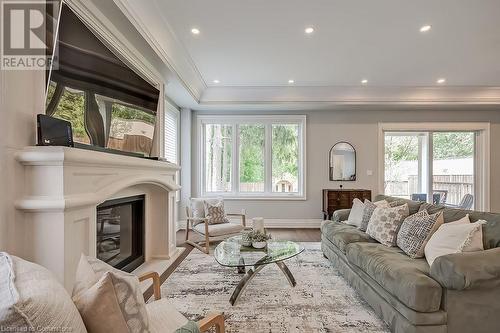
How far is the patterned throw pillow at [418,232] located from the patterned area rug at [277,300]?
64 cm

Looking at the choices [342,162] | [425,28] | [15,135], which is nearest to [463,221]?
[425,28]

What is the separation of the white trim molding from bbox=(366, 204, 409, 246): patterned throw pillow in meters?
3.28

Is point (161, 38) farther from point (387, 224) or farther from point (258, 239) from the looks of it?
point (387, 224)

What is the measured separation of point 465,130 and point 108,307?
728cm

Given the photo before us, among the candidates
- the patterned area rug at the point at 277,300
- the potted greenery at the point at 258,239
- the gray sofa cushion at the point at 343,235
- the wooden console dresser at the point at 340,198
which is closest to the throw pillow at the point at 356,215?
the gray sofa cushion at the point at 343,235

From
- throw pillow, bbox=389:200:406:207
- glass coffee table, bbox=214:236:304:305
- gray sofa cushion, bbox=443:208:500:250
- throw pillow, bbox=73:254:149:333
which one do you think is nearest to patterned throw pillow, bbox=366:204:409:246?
throw pillow, bbox=389:200:406:207

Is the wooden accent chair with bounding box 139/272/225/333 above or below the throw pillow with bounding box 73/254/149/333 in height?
below

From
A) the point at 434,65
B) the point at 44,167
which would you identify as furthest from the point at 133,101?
the point at 434,65

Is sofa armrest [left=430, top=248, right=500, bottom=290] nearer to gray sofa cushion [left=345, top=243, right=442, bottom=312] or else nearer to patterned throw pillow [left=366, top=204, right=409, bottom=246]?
gray sofa cushion [left=345, top=243, right=442, bottom=312]

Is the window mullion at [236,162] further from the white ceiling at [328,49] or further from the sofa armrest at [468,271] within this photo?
the sofa armrest at [468,271]

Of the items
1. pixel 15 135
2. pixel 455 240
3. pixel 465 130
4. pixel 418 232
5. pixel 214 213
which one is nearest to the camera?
pixel 15 135

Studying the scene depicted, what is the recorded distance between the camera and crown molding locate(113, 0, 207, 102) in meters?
2.45

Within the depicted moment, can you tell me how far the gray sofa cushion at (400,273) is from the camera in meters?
1.71

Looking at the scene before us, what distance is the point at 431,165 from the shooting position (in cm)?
607
